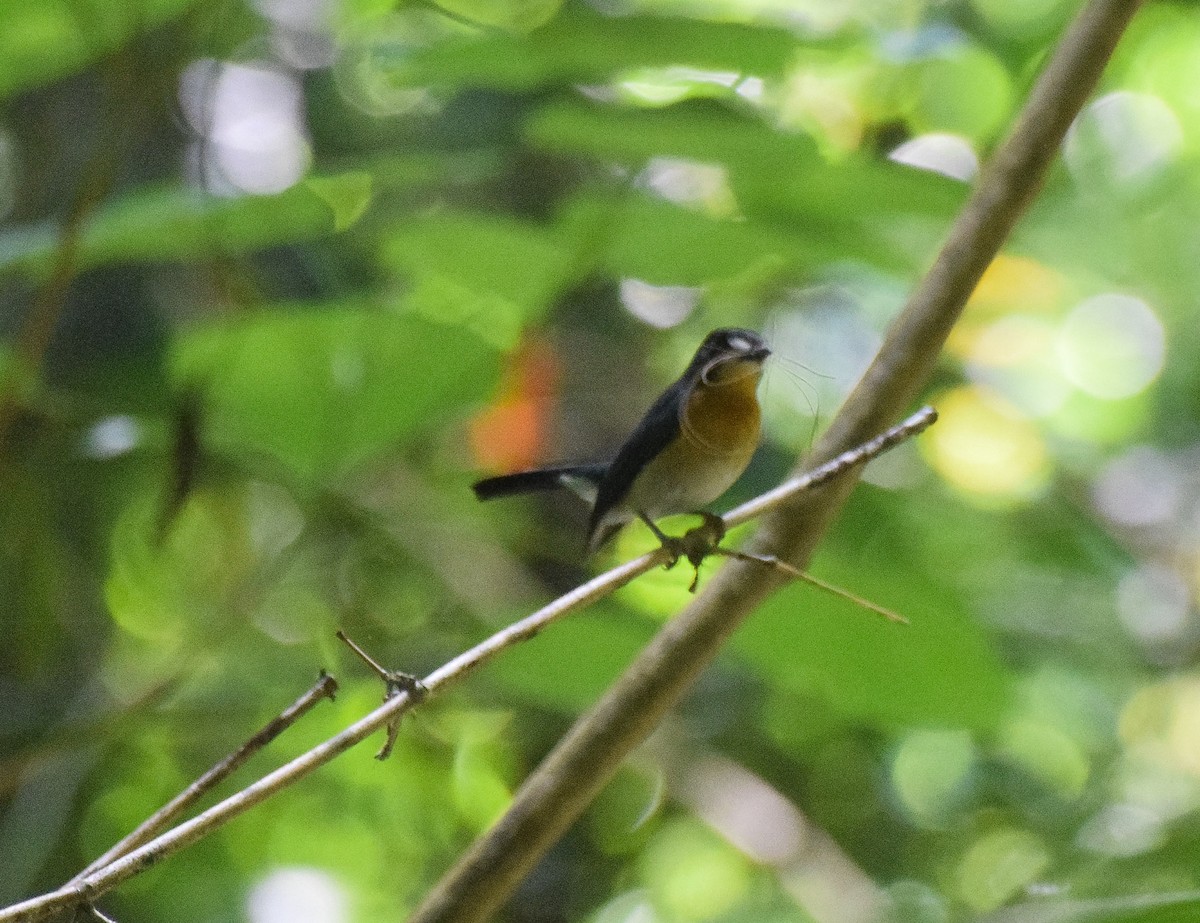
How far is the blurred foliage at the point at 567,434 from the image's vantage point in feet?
3.22

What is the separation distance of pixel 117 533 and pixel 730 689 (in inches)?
31.8

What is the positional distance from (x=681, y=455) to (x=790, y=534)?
10.9 inches

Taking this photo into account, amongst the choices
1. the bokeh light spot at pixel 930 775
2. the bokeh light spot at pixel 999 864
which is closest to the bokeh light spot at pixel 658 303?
the bokeh light spot at pixel 930 775

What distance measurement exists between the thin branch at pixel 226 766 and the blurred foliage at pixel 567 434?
27 cm

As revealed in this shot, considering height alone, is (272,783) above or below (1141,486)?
above

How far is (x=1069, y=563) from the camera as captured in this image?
4.91 ft

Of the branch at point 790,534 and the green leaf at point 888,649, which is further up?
the branch at point 790,534

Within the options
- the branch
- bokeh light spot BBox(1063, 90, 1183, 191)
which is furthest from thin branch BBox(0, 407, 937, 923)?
bokeh light spot BBox(1063, 90, 1183, 191)

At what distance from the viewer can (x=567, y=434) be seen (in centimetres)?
158

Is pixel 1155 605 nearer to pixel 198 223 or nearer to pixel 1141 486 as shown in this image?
pixel 1141 486

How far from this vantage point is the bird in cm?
97

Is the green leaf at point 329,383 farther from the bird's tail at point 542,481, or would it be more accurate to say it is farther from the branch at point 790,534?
the branch at point 790,534

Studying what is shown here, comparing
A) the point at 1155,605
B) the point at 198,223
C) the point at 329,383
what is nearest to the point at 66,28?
the point at 198,223

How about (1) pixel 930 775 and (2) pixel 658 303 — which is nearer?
(2) pixel 658 303
